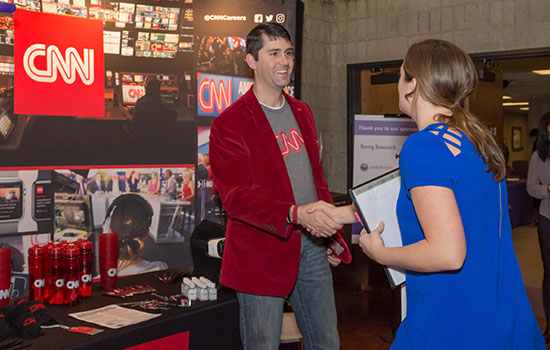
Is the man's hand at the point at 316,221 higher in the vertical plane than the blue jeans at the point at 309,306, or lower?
higher

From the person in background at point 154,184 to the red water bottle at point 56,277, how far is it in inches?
47.3

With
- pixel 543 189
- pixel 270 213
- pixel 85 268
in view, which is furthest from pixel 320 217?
pixel 543 189

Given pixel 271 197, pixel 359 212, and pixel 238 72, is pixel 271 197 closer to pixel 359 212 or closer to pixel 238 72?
pixel 359 212

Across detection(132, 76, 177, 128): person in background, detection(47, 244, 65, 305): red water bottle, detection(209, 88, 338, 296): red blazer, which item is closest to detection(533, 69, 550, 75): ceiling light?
detection(132, 76, 177, 128): person in background

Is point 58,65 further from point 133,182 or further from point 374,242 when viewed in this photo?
point 374,242

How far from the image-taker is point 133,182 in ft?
11.1

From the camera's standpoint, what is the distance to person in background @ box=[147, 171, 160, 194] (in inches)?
136

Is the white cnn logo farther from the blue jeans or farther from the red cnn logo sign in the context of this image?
the blue jeans

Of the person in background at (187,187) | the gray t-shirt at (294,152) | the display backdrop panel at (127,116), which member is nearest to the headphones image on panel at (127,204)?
the display backdrop panel at (127,116)

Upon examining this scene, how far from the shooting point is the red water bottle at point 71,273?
7.30 feet

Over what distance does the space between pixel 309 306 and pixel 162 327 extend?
Answer: 22.5 inches

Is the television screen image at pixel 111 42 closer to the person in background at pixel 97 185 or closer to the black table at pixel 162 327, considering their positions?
the person in background at pixel 97 185

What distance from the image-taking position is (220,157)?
207 centimetres

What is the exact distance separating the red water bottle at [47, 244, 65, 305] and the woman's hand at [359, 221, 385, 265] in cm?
138
